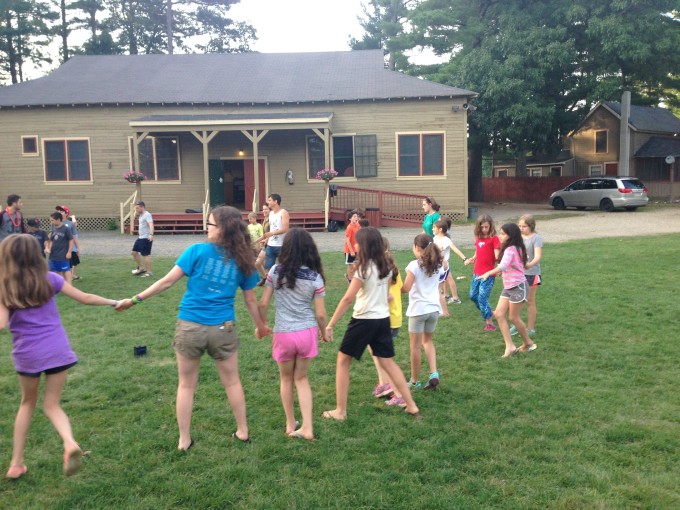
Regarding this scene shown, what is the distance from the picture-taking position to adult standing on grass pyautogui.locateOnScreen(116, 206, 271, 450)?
3.83 meters

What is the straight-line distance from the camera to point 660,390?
5.04 meters

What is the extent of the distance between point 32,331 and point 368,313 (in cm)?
231

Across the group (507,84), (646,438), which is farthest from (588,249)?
(507,84)

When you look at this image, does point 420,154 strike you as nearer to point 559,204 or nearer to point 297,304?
point 559,204

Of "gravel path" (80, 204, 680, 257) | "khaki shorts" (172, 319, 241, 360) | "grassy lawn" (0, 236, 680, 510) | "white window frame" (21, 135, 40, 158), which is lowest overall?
"grassy lawn" (0, 236, 680, 510)

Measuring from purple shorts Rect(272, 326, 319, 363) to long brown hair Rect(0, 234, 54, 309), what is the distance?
5.03 feet

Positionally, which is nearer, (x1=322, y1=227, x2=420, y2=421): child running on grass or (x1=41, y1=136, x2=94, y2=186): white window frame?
(x1=322, y1=227, x2=420, y2=421): child running on grass

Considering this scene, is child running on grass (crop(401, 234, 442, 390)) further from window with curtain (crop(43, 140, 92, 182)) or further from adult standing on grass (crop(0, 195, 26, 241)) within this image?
window with curtain (crop(43, 140, 92, 182))

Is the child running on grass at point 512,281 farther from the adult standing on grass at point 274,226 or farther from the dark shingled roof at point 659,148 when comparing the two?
the dark shingled roof at point 659,148

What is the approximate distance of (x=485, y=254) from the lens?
7.05m

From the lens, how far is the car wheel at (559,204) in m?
26.9

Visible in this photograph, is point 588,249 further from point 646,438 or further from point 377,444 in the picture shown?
point 377,444

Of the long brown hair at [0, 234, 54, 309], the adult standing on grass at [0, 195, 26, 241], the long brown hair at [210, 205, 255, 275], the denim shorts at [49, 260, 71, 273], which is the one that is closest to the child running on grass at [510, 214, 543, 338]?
the long brown hair at [210, 205, 255, 275]

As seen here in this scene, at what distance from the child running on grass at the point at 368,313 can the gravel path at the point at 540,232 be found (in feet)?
31.8
